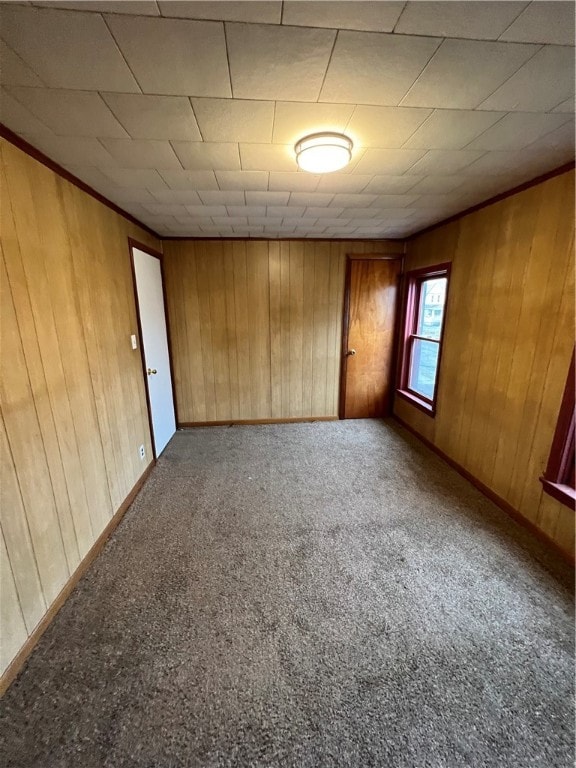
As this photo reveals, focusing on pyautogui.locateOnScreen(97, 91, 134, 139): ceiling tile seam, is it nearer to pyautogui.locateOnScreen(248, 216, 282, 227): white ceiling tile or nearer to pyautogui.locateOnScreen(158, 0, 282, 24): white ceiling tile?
pyautogui.locateOnScreen(158, 0, 282, 24): white ceiling tile

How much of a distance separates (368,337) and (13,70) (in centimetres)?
355

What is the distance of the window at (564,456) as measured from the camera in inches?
70.1

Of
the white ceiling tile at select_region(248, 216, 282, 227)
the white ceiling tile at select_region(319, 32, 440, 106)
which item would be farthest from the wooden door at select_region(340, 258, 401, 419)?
the white ceiling tile at select_region(319, 32, 440, 106)

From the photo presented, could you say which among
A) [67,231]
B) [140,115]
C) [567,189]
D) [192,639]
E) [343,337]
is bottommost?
[192,639]

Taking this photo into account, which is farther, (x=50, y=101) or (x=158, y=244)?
(x=158, y=244)

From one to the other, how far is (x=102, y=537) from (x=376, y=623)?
5.76 feet

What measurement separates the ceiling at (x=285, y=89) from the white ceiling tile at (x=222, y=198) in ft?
0.50

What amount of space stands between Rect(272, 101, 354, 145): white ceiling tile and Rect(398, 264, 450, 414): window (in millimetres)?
2142

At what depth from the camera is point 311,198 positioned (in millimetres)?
2297

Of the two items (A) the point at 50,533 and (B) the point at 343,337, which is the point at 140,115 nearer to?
(A) the point at 50,533

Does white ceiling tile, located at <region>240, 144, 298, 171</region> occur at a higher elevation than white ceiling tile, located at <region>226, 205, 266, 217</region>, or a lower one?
lower

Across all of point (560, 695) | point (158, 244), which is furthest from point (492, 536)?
point (158, 244)

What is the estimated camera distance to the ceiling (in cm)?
85

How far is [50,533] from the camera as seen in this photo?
1.52 meters
